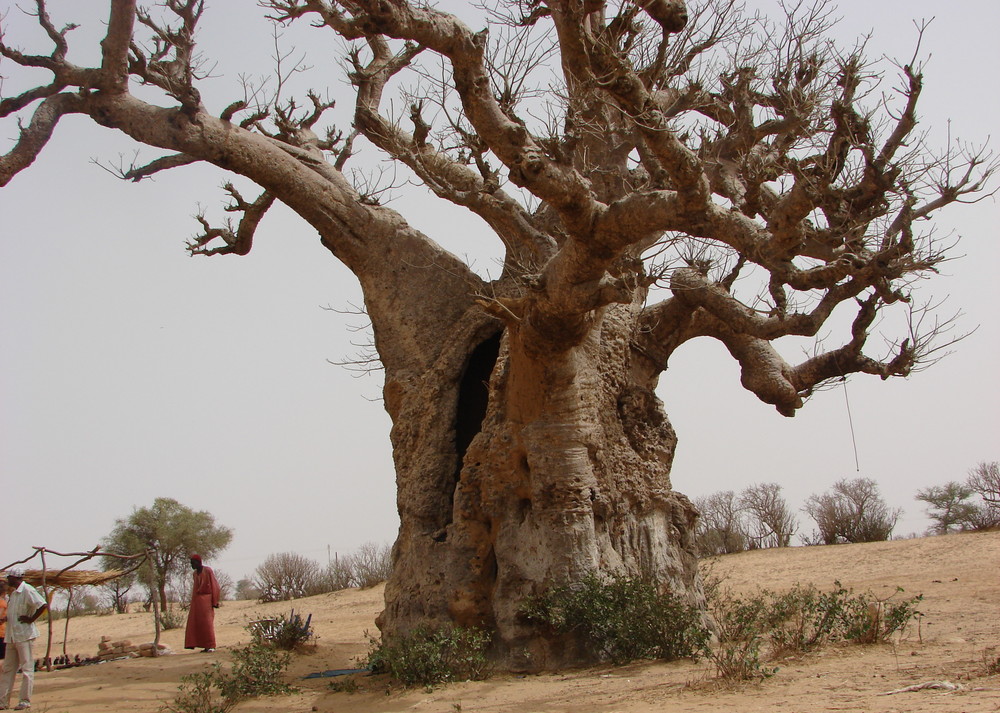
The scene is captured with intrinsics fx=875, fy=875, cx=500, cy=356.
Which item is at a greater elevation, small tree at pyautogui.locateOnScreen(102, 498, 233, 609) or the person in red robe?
small tree at pyautogui.locateOnScreen(102, 498, 233, 609)

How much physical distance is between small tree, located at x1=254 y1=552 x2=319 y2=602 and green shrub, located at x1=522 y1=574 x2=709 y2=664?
490 inches

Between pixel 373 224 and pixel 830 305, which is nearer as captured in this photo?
pixel 830 305

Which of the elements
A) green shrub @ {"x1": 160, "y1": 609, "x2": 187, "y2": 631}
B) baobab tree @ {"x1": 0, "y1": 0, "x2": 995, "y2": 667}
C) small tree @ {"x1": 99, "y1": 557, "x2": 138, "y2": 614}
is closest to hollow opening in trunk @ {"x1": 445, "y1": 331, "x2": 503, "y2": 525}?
baobab tree @ {"x1": 0, "y1": 0, "x2": 995, "y2": 667}

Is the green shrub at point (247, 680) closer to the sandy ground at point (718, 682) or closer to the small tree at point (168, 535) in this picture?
the sandy ground at point (718, 682)

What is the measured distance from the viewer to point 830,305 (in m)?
6.71

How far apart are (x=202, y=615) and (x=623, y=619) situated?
18.8 feet

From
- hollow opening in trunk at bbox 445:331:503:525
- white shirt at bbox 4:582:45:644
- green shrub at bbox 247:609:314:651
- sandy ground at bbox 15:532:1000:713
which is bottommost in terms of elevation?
sandy ground at bbox 15:532:1000:713

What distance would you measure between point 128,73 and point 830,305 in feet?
21.0

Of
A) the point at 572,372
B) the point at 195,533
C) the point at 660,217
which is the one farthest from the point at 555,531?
the point at 195,533

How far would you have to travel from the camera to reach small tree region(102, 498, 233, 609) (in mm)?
24281

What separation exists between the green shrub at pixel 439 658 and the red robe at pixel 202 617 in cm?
413

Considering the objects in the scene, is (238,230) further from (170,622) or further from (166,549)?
(166,549)

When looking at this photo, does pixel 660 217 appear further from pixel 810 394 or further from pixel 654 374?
pixel 810 394

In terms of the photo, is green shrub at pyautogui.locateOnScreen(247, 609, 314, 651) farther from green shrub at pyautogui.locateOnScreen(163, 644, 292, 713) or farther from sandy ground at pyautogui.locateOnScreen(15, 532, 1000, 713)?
green shrub at pyautogui.locateOnScreen(163, 644, 292, 713)
